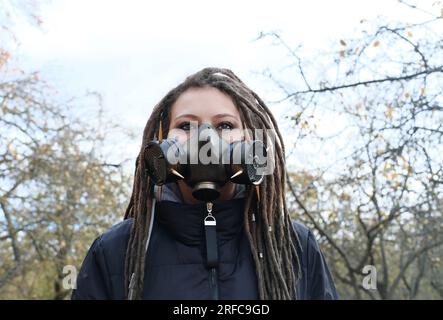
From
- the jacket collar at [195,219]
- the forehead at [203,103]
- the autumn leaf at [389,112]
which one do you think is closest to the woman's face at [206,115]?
the forehead at [203,103]

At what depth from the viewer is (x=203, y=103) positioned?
216 cm

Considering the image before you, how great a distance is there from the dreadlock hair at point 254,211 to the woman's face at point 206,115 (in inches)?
1.9

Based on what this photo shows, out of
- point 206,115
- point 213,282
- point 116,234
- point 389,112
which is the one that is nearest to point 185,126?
point 206,115

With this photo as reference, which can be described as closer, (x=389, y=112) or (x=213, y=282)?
(x=213, y=282)

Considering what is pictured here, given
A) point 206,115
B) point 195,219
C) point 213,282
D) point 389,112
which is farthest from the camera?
point 389,112

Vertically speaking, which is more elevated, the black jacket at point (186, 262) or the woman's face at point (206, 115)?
the woman's face at point (206, 115)

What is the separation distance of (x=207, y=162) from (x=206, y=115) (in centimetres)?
20

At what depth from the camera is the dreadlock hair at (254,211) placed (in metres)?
1.95

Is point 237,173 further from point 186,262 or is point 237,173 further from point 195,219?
point 186,262

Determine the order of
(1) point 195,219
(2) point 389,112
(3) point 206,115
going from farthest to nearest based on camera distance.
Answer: (2) point 389,112
(3) point 206,115
(1) point 195,219

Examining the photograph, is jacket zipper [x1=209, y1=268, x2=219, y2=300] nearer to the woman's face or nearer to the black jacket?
the black jacket

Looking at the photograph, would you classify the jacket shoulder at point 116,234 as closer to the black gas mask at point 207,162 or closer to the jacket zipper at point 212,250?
Result: the black gas mask at point 207,162

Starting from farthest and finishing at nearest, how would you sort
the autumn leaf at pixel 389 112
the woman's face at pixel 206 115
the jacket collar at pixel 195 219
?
the autumn leaf at pixel 389 112 → the woman's face at pixel 206 115 → the jacket collar at pixel 195 219

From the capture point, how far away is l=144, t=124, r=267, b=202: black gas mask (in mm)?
2018
